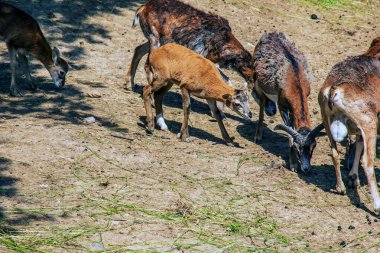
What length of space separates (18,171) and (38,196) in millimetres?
683

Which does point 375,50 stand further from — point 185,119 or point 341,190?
point 185,119

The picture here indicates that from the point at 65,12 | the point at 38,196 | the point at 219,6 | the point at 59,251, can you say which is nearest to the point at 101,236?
the point at 59,251

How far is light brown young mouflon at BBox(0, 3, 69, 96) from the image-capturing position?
11.3 m

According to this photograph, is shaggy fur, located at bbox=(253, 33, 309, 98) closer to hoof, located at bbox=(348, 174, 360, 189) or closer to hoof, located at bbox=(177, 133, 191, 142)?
hoof, located at bbox=(177, 133, 191, 142)

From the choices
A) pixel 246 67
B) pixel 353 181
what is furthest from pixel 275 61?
pixel 353 181

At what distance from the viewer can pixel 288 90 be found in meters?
9.96

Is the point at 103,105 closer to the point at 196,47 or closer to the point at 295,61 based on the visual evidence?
the point at 196,47

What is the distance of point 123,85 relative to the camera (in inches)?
478

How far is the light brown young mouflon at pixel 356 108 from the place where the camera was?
8.12 meters

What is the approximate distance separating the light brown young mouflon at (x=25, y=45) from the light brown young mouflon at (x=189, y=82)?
6.67 feet

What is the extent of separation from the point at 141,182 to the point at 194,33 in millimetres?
4453

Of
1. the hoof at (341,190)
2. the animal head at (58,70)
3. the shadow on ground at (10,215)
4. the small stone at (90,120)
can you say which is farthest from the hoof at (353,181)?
the animal head at (58,70)

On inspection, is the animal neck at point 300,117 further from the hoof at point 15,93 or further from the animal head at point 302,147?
the hoof at point 15,93

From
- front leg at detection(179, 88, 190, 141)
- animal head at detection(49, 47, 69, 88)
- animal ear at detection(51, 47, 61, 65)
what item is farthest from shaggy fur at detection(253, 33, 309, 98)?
animal ear at detection(51, 47, 61, 65)
